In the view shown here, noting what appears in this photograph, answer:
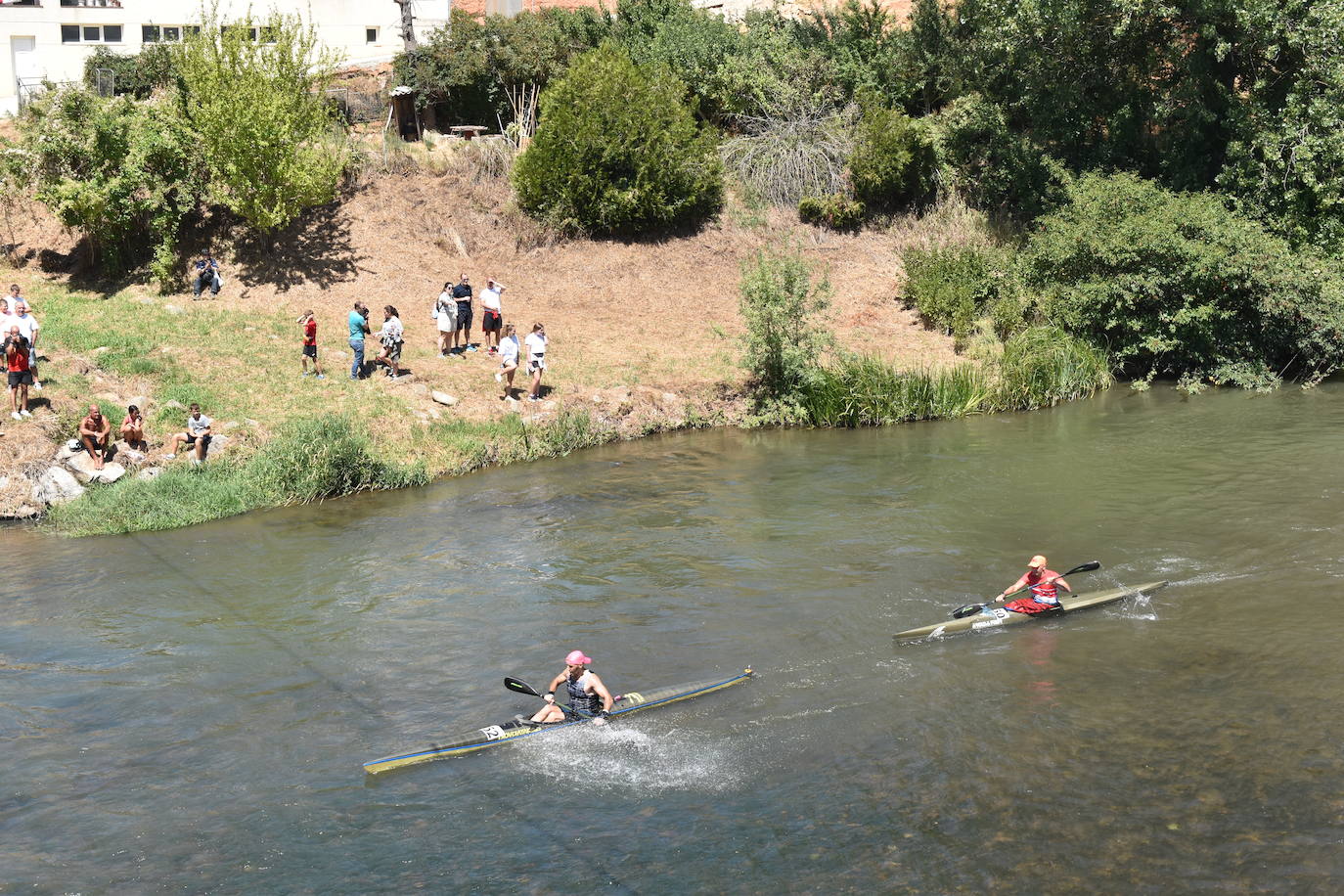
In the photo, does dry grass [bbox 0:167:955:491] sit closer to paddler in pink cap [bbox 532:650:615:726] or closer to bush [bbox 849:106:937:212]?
bush [bbox 849:106:937:212]

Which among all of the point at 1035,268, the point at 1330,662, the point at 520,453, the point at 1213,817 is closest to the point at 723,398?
the point at 520,453

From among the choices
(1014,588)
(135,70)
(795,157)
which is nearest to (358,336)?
(1014,588)

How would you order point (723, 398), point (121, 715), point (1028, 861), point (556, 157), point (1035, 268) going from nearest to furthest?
point (1028, 861)
point (121, 715)
point (723, 398)
point (1035, 268)
point (556, 157)

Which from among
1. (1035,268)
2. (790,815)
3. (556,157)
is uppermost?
(556,157)

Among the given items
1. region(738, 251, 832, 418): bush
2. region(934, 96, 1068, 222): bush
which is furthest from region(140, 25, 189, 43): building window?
region(738, 251, 832, 418): bush

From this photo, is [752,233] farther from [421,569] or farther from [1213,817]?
[1213,817]

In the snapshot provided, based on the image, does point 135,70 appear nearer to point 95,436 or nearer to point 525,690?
point 95,436

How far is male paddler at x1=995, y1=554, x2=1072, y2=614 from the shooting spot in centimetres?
1593

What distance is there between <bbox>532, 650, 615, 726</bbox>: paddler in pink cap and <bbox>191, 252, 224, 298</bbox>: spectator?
19708mm

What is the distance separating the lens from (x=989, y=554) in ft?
60.1

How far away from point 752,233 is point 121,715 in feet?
83.2

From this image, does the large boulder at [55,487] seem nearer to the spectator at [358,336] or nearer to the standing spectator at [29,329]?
the standing spectator at [29,329]

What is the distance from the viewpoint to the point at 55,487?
20.8 m

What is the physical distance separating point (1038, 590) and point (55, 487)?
1592 cm
